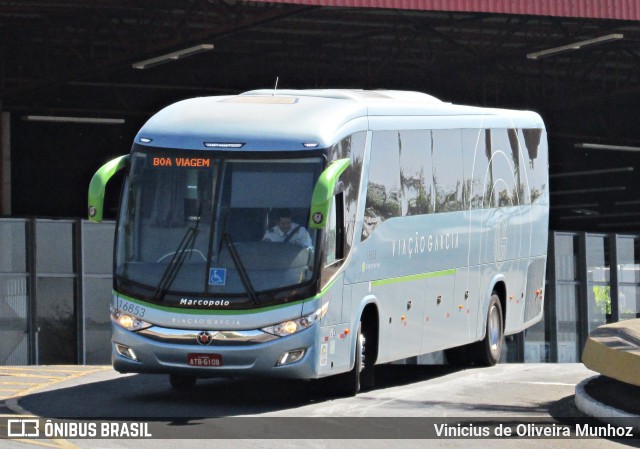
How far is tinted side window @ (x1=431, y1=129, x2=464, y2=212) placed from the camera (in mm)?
18906

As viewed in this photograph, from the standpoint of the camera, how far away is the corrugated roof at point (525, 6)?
86.6ft

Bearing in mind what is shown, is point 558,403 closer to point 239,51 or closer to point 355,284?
point 355,284

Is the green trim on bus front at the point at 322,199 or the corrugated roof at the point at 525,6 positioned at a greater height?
the corrugated roof at the point at 525,6

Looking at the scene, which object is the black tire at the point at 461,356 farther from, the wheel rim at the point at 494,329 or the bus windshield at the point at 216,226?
the bus windshield at the point at 216,226

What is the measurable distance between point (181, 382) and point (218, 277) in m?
2.50

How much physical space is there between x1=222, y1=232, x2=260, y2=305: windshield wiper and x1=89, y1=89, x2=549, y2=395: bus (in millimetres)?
10

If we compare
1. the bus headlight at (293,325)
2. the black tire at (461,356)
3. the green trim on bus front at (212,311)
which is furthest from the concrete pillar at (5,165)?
the bus headlight at (293,325)

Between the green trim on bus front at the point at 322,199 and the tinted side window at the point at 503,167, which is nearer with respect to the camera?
the green trim on bus front at the point at 322,199

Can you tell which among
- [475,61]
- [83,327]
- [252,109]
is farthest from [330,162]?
[475,61]

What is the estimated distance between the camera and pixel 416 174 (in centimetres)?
1823

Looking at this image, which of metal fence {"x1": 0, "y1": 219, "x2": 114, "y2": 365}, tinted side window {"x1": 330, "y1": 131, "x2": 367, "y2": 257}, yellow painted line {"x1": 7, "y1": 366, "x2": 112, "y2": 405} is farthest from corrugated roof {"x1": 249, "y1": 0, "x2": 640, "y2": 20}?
tinted side window {"x1": 330, "y1": 131, "x2": 367, "y2": 257}

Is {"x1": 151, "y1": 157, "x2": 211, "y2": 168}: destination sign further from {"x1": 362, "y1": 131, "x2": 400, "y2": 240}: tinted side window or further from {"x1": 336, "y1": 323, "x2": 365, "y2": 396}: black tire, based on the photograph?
{"x1": 336, "y1": 323, "x2": 365, "y2": 396}: black tire

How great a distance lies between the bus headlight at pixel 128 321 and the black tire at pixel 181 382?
1.71 meters

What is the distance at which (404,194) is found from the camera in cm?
1784
